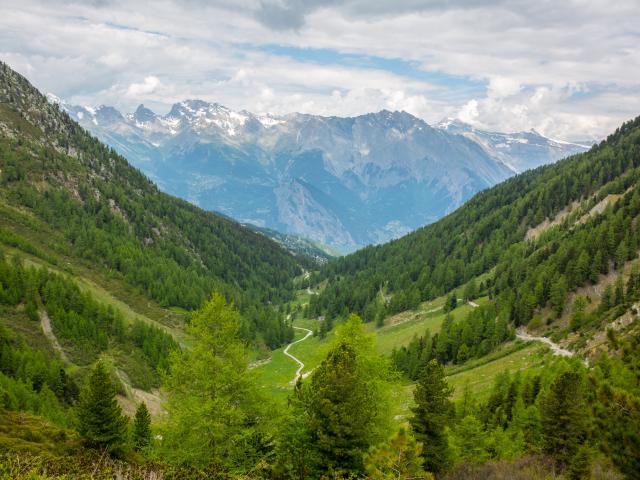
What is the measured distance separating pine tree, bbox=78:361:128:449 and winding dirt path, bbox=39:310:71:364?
50076mm

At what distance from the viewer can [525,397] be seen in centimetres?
5769

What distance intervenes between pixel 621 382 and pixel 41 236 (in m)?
163

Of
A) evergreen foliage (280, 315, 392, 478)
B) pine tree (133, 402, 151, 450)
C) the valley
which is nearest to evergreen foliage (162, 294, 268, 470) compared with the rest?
the valley

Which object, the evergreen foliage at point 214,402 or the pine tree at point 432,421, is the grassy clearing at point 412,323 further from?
the evergreen foliage at point 214,402

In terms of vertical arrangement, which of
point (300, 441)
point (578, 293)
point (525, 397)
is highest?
point (578, 293)

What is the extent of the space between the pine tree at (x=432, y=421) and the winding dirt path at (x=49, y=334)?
70.7m

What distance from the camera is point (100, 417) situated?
36219 mm

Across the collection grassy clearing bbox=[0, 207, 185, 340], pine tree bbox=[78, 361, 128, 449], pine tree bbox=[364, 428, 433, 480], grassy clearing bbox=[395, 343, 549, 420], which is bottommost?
grassy clearing bbox=[395, 343, 549, 420]

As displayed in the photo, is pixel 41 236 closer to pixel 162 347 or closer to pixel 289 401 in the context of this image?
pixel 162 347

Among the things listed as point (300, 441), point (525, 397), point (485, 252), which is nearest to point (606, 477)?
point (300, 441)

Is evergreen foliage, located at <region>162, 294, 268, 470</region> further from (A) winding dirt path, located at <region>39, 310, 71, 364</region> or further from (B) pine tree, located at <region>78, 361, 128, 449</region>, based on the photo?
(A) winding dirt path, located at <region>39, 310, 71, 364</region>

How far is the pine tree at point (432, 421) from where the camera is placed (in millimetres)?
31281

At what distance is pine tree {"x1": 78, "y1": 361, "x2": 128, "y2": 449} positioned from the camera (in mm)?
35844

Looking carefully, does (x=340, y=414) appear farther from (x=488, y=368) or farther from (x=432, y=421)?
(x=488, y=368)
